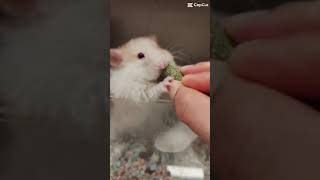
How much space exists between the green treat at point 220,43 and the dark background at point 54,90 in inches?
5.3

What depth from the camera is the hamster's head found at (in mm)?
535

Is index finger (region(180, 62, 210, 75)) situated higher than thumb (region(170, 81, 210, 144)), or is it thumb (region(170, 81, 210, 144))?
index finger (region(180, 62, 210, 75))

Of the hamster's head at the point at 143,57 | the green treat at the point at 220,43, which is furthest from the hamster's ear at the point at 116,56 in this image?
the green treat at the point at 220,43

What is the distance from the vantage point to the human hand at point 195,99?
523 millimetres

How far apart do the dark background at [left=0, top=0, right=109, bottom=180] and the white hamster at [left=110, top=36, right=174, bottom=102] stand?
16 millimetres

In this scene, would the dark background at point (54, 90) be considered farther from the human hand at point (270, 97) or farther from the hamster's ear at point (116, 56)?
the human hand at point (270, 97)

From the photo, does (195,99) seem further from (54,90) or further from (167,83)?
(54,90)

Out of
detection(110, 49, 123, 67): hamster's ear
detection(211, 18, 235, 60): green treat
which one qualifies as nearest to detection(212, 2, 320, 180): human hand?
detection(211, 18, 235, 60): green treat

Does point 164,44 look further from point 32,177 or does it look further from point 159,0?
point 32,177

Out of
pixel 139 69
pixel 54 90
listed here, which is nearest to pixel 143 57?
pixel 139 69

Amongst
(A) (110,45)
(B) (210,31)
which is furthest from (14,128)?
→ (B) (210,31)

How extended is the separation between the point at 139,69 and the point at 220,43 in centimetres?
11

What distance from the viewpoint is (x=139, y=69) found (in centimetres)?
55

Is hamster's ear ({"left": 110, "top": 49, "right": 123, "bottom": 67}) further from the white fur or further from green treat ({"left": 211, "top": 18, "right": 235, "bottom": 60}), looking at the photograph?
green treat ({"left": 211, "top": 18, "right": 235, "bottom": 60})
